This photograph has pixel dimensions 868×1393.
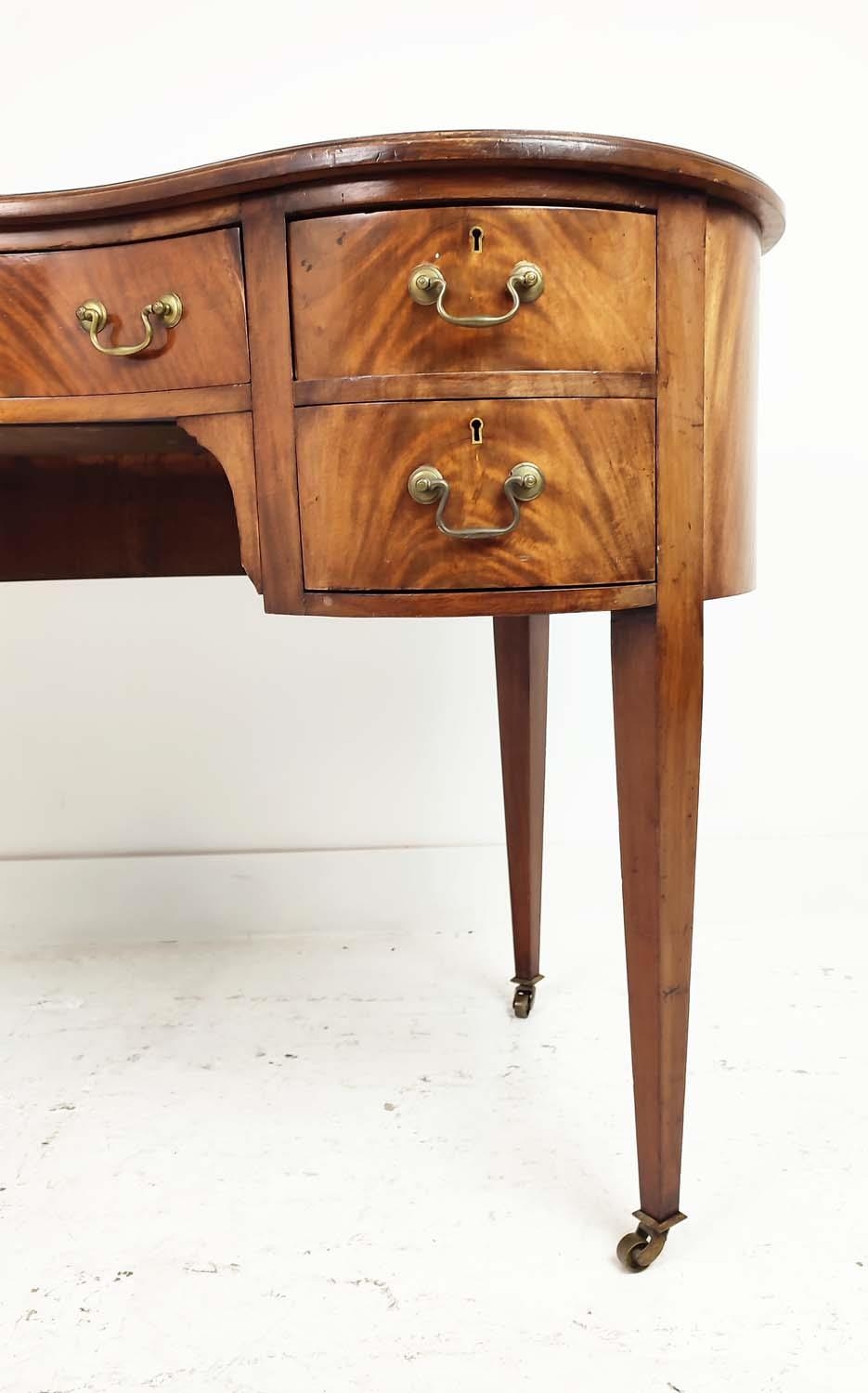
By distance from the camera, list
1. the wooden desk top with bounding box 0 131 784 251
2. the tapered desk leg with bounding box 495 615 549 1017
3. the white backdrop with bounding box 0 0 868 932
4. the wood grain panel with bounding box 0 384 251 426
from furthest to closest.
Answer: the white backdrop with bounding box 0 0 868 932 → the tapered desk leg with bounding box 495 615 549 1017 → the wood grain panel with bounding box 0 384 251 426 → the wooden desk top with bounding box 0 131 784 251

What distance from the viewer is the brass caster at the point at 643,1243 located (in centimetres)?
103

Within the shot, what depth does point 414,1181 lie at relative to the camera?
3.89 feet

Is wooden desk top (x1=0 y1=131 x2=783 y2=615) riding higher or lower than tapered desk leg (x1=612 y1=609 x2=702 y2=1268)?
higher

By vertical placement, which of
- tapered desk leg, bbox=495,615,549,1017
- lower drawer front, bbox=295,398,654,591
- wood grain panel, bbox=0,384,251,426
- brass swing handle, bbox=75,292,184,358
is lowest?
tapered desk leg, bbox=495,615,549,1017

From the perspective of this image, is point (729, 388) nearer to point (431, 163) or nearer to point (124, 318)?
point (431, 163)

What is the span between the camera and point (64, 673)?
1.90m

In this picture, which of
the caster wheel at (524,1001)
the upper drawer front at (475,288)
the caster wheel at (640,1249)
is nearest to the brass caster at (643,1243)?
the caster wheel at (640,1249)

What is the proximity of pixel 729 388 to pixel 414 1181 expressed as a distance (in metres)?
0.83

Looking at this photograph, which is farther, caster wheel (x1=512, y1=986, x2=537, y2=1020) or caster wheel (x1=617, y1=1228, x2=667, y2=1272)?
caster wheel (x1=512, y1=986, x2=537, y2=1020)

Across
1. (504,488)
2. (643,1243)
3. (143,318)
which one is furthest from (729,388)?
(643,1243)

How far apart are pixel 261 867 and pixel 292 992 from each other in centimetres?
30

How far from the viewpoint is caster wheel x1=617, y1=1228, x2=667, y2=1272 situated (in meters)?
1.03

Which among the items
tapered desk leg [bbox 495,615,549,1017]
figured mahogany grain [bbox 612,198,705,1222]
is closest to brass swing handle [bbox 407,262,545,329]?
figured mahogany grain [bbox 612,198,705,1222]

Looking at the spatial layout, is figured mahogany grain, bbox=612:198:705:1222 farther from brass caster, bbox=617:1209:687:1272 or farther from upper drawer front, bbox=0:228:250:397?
upper drawer front, bbox=0:228:250:397
